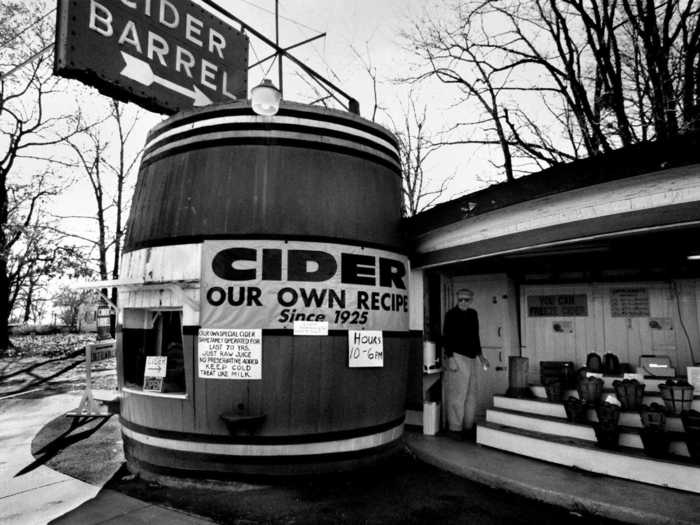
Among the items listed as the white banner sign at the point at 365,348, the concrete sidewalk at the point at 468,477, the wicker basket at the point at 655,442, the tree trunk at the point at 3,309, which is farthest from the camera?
the tree trunk at the point at 3,309

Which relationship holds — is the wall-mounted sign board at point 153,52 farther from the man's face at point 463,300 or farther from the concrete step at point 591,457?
the concrete step at point 591,457

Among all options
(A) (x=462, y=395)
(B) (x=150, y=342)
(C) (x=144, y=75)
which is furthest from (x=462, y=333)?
(C) (x=144, y=75)

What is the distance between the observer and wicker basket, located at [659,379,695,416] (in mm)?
4453

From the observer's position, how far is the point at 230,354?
15.3 feet

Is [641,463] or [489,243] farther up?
[489,243]

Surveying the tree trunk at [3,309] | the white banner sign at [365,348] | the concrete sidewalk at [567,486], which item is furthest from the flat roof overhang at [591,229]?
the tree trunk at [3,309]

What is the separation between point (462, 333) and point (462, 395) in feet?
2.70

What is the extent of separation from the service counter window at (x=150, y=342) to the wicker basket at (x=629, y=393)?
16.1ft

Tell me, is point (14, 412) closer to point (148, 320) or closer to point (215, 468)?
point (148, 320)

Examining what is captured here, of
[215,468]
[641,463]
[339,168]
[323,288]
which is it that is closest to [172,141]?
[339,168]

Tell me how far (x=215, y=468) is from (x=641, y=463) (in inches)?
160

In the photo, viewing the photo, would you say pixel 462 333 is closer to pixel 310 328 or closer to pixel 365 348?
pixel 365 348

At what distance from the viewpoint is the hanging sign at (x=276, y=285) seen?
475 cm

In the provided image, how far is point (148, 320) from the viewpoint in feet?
18.3
